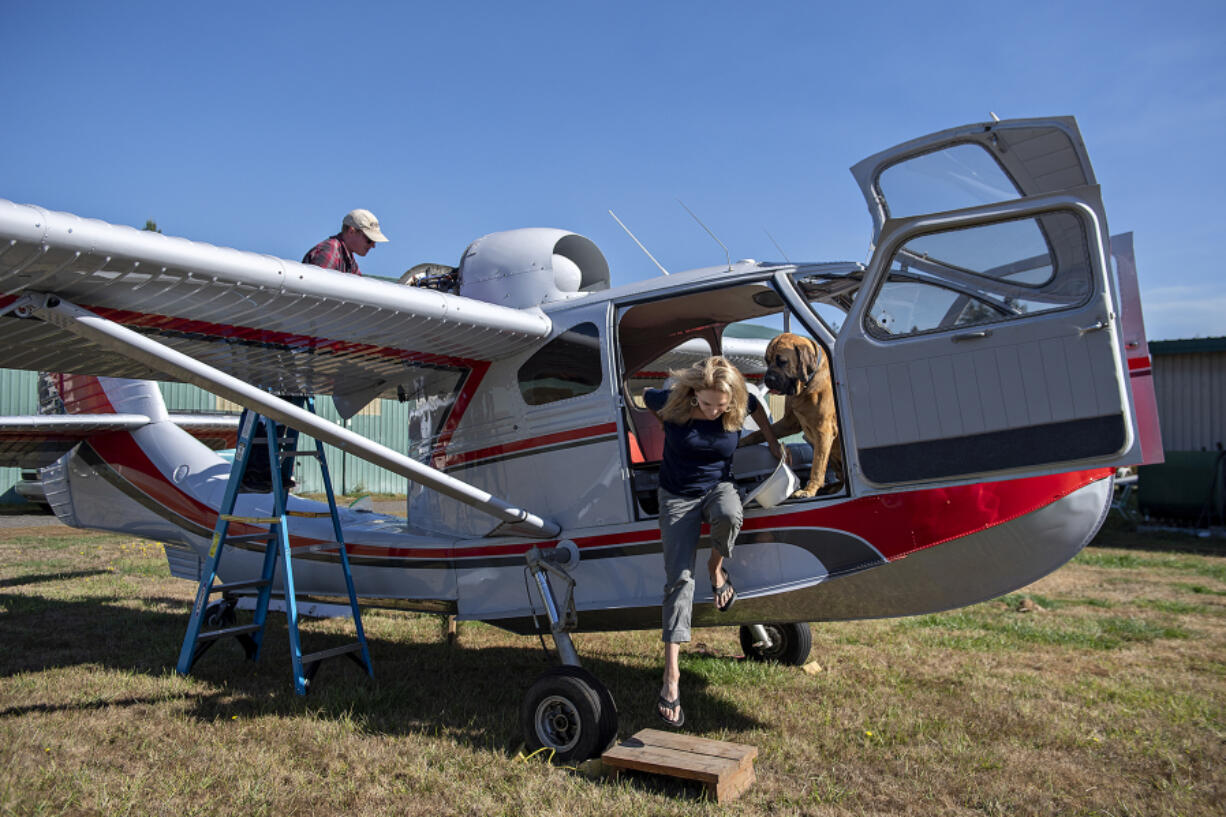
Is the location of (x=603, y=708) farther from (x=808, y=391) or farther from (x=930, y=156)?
(x=930, y=156)

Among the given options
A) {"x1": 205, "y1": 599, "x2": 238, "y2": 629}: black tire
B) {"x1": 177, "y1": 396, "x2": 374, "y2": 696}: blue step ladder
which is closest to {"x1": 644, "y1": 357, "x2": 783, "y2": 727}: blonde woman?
{"x1": 177, "y1": 396, "x2": 374, "y2": 696}: blue step ladder

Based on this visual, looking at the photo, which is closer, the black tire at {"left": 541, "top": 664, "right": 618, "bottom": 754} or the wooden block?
the wooden block

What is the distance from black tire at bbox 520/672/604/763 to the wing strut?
928 millimetres

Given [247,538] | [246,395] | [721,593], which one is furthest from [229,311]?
[721,593]

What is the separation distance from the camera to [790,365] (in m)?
4.23

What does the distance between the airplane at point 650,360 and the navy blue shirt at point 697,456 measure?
1.12 feet

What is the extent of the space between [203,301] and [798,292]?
10.1ft

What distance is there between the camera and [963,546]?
3.83 metres

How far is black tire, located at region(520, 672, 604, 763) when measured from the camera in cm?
402

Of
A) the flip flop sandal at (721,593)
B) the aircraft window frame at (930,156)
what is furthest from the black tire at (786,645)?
the aircraft window frame at (930,156)

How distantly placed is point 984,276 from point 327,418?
74.9ft

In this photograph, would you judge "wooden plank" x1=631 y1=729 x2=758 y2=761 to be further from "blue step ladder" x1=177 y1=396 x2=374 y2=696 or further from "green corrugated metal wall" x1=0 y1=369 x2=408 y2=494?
"green corrugated metal wall" x1=0 y1=369 x2=408 y2=494

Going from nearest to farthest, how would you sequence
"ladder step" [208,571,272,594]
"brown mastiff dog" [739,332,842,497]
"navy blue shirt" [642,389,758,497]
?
1. "navy blue shirt" [642,389,758,497]
2. "brown mastiff dog" [739,332,842,497]
3. "ladder step" [208,571,272,594]

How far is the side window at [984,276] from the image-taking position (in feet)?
11.6
